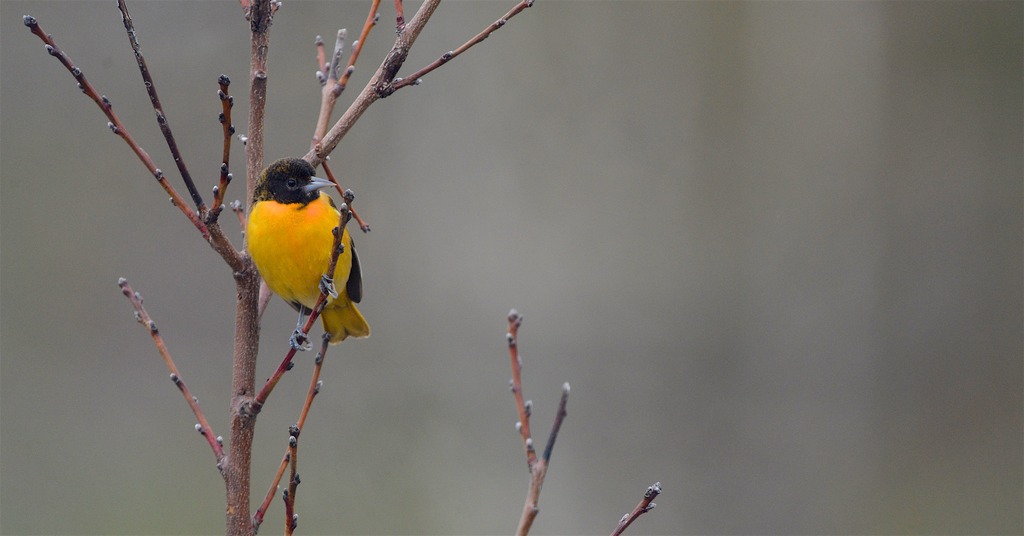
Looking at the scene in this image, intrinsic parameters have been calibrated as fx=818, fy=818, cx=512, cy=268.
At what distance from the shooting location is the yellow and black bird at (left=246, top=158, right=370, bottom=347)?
1.62 meters

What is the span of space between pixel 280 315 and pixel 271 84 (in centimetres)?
110

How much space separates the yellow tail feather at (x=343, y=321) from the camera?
6.43 ft

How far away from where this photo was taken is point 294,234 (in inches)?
66.9

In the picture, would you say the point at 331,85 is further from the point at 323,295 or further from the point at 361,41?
the point at 323,295

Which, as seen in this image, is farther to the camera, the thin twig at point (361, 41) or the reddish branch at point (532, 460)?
the thin twig at point (361, 41)

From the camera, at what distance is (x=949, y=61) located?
13.4ft

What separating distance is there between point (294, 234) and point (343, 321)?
1.17 feet

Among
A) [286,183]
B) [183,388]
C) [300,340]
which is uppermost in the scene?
[286,183]

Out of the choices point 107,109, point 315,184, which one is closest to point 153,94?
point 107,109

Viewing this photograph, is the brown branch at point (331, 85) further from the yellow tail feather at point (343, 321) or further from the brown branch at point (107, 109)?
the yellow tail feather at point (343, 321)

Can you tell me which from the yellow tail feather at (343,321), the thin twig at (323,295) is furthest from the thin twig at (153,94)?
the yellow tail feather at (343,321)

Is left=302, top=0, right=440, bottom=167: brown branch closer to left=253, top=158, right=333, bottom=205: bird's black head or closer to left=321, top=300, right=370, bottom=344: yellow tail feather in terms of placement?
left=253, top=158, right=333, bottom=205: bird's black head

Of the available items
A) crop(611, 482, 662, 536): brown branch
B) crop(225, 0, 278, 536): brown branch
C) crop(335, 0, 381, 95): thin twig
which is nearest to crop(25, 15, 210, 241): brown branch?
crop(225, 0, 278, 536): brown branch

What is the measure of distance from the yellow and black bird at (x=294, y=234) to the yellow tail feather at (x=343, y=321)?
0.31 feet
